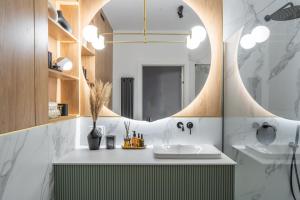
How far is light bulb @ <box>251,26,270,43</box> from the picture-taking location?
62.7 inches

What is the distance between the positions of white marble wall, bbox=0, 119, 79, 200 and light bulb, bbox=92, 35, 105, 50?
0.80 meters

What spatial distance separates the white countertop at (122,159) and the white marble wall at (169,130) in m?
0.26

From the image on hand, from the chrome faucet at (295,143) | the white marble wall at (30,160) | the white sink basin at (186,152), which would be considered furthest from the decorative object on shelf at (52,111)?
the chrome faucet at (295,143)

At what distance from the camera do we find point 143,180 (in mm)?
1675

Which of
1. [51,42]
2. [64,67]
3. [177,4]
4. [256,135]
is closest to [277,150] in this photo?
[256,135]

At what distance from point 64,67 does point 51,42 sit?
0.25 m

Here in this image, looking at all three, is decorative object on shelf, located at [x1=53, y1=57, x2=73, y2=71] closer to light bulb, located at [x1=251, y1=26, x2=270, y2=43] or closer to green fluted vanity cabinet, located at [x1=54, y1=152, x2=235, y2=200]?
green fluted vanity cabinet, located at [x1=54, y1=152, x2=235, y2=200]

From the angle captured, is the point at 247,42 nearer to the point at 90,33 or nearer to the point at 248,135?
the point at 248,135

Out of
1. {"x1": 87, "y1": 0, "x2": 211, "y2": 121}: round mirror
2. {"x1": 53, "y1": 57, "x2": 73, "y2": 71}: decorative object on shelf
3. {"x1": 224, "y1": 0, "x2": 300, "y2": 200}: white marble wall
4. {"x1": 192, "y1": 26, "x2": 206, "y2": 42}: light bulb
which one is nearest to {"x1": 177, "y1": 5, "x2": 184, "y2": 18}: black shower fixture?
{"x1": 87, "y1": 0, "x2": 211, "y2": 121}: round mirror

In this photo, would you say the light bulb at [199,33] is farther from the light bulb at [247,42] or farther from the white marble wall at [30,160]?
the white marble wall at [30,160]

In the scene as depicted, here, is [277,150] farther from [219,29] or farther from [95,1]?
[95,1]

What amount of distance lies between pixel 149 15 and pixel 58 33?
85 centimetres

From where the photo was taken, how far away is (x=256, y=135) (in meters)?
1.72

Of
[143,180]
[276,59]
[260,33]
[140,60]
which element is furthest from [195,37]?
[143,180]
